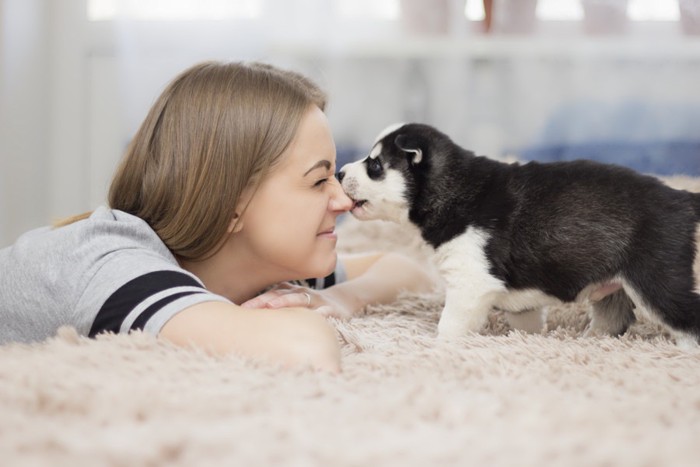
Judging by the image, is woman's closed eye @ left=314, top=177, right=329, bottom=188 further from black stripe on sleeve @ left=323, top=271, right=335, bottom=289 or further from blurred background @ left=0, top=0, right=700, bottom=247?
blurred background @ left=0, top=0, right=700, bottom=247

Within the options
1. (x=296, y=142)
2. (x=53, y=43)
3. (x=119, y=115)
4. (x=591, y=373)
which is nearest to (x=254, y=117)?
(x=296, y=142)

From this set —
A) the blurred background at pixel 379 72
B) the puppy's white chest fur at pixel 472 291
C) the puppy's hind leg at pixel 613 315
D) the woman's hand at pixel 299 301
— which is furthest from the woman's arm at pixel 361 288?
the blurred background at pixel 379 72

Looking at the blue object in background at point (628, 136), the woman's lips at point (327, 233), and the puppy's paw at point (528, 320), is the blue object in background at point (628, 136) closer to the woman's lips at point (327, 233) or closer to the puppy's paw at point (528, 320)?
the puppy's paw at point (528, 320)

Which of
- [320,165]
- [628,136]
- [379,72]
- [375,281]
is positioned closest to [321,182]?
[320,165]

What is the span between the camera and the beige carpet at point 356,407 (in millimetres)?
707

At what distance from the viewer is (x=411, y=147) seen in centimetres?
162

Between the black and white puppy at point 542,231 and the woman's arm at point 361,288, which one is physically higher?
the black and white puppy at point 542,231

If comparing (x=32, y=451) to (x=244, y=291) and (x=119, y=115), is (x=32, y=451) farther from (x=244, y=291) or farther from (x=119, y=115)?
(x=119, y=115)

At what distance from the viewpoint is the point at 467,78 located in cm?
269

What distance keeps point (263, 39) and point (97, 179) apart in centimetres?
84

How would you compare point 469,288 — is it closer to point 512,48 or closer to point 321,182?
point 321,182

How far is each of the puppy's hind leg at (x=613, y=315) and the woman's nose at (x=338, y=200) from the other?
0.54 metres

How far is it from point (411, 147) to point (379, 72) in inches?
48.1

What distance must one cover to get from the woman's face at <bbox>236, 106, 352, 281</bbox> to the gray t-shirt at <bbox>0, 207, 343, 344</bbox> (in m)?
0.19
